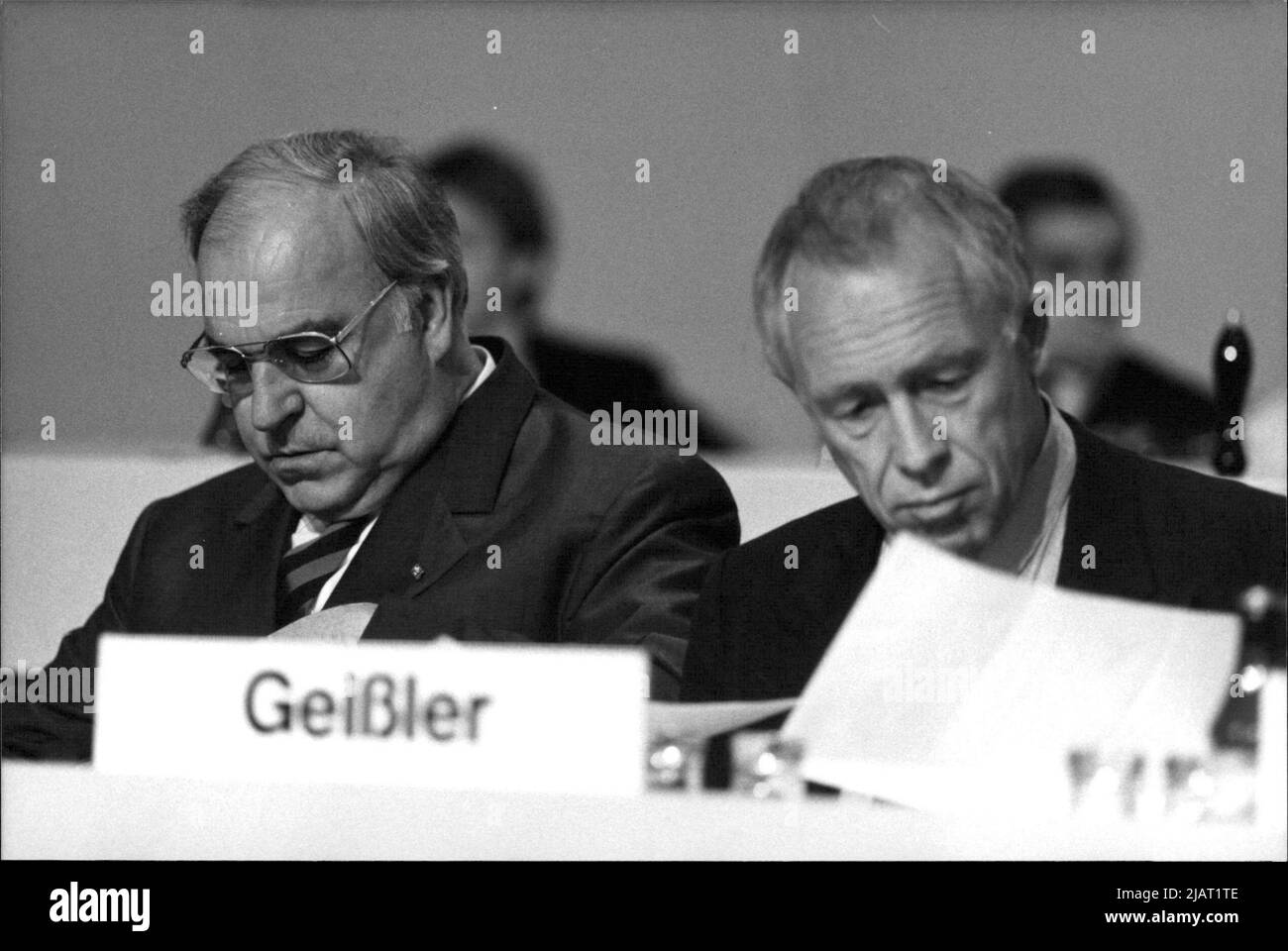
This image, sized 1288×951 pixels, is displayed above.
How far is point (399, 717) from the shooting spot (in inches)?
116

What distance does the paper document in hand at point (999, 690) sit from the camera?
9.52 feet

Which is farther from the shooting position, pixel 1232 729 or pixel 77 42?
pixel 77 42

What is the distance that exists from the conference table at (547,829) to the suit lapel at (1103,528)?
40cm

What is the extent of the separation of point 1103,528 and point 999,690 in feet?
1.05

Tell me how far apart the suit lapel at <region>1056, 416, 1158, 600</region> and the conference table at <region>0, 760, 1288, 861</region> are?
1.30ft

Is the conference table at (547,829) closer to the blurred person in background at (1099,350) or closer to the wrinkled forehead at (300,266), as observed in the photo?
the blurred person in background at (1099,350)

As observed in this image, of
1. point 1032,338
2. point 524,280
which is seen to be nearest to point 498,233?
point 524,280

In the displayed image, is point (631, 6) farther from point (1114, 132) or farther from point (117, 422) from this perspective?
point (117, 422)

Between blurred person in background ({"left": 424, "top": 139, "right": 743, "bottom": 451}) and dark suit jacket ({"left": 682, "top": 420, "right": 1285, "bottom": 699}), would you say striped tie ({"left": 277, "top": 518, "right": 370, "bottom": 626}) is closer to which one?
blurred person in background ({"left": 424, "top": 139, "right": 743, "bottom": 451})

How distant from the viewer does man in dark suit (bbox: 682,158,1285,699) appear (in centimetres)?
288

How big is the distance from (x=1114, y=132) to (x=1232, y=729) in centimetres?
102

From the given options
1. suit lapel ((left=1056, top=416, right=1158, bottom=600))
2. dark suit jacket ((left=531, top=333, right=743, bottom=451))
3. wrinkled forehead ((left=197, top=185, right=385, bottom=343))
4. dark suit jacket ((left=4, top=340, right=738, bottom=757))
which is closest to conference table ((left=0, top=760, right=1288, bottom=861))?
dark suit jacket ((left=4, top=340, right=738, bottom=757))
